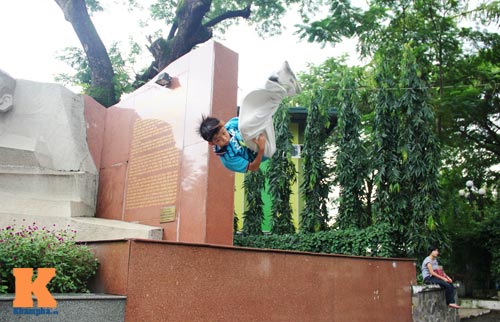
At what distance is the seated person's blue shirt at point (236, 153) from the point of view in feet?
14.1

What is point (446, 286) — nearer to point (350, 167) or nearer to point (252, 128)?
point (350, 167)

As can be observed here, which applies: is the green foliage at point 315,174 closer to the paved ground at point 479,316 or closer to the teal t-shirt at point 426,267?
the teal t-shirt at point 426,267

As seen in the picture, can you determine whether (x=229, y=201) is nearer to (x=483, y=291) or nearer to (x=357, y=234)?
(x=357, y=234)

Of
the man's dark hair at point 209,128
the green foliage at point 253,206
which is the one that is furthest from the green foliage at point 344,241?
the man's dark hair at point 209,128

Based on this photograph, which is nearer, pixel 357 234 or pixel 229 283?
pixel 229 283

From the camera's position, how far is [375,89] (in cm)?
1095

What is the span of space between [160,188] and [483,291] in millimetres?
14073

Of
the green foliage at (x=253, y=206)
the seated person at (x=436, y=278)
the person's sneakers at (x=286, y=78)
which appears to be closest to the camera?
the person's sneakers at (x=286, y=78)

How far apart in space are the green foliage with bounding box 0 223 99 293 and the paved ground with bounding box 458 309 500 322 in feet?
26.9

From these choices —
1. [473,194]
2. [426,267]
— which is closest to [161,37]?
[426,267]

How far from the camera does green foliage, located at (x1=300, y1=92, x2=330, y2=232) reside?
11.2 m

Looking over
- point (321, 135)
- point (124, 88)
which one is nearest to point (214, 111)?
point (321, 135)

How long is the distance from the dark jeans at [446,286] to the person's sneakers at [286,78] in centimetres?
577

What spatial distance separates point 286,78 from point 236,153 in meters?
0.85
